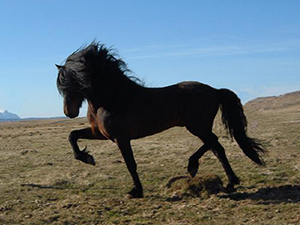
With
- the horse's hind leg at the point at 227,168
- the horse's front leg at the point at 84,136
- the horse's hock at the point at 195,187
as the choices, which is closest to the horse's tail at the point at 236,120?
the horse's hind leg at the point at 227,168

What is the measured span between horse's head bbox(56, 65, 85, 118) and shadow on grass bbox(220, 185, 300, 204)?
3.18 metres

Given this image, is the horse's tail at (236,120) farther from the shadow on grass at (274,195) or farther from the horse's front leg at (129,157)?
the horse's front leg at (129,157)

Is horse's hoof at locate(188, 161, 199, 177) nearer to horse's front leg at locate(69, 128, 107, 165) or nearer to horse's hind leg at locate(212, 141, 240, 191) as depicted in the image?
horse's hind leg at locate(212, 141, 240, 191)

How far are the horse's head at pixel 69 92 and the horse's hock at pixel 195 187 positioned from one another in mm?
2393

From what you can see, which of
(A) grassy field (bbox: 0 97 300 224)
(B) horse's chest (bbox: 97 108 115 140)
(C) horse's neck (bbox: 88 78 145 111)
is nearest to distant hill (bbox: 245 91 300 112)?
(A) grassy field (bbox: 0 97 300 224)

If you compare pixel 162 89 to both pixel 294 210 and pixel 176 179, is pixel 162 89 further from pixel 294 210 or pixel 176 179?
pixel 294 210

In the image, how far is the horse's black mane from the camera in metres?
6.67

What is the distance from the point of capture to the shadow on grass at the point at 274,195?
234 inches

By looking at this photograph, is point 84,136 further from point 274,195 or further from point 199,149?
point 274,195

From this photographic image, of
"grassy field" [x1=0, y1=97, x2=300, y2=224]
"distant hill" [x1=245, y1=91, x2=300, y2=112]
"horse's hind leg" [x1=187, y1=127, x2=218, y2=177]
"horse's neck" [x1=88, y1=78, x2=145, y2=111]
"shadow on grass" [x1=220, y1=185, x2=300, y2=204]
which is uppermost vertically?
"distant hill" [x1=245, y1=91, x2=300, y2=112]

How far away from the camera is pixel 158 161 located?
10.7m

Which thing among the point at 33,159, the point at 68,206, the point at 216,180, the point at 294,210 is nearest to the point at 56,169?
the point at 33,159

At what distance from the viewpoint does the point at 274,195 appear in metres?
6.30

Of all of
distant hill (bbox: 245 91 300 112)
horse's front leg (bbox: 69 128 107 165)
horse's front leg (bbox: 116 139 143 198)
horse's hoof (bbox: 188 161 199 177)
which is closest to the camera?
horse's front leg (bbox: 116 139 143 198)
